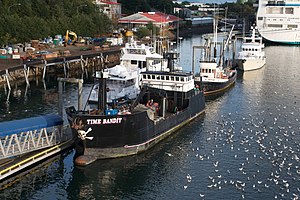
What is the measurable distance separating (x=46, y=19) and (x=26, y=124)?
254ft

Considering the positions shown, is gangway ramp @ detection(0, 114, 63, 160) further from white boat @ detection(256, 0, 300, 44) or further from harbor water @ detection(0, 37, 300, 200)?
white boat @ detection(256, 0, 300, 44)

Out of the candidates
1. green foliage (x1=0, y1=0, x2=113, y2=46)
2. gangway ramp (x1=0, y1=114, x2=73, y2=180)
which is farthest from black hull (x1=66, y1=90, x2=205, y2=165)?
green foliage (x1=0, y1=0, x2=113, y2=46)

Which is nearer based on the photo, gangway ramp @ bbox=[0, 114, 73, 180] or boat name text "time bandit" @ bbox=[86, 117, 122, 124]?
gangway ramp @ bbox=[0, 114, 73, 180]

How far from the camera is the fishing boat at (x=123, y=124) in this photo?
34344 millimetres

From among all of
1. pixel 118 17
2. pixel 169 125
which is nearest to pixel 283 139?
pixel 169 125

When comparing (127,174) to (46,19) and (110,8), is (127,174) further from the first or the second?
(110,8)

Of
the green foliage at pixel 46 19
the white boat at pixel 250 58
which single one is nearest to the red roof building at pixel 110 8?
the green foliage at pixel 46 19

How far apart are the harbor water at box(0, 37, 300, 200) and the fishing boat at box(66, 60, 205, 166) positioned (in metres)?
0.78

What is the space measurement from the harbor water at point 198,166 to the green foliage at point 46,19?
121 feet

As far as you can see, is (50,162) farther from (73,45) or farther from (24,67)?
(73,45)

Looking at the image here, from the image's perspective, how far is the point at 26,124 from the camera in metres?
34.7

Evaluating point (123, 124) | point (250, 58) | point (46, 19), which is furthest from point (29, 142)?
point (46, 19)

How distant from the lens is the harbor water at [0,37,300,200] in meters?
31.1

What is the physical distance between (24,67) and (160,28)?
82.9 metres
